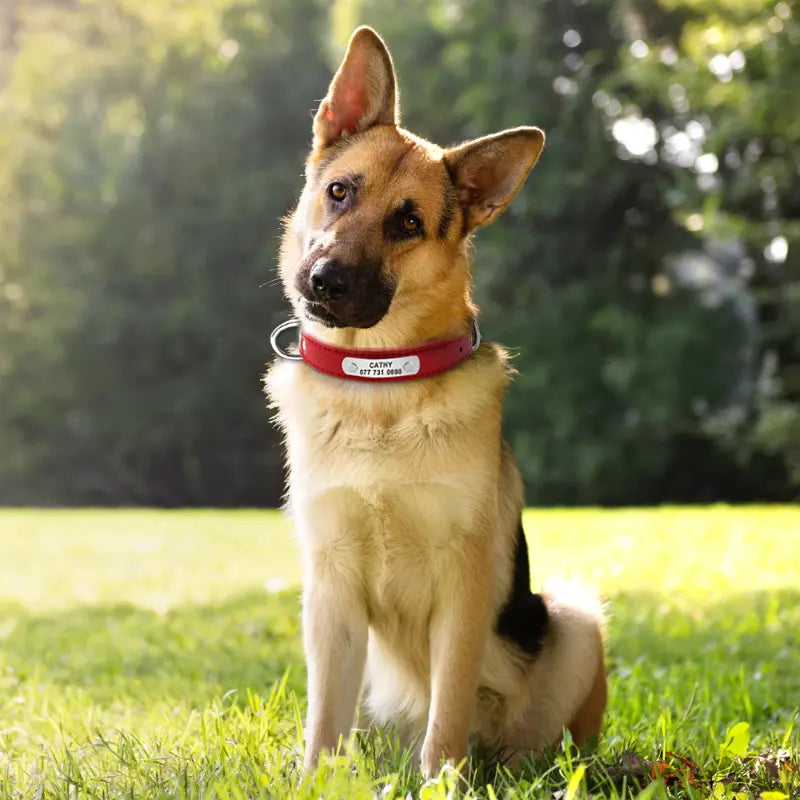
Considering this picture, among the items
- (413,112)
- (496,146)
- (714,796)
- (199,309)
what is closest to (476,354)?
(496,146)

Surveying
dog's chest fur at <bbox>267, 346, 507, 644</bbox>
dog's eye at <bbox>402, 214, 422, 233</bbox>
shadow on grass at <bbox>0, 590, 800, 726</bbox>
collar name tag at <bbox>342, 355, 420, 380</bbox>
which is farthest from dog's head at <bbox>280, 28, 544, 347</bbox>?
shadow on grass at <bbox>0, 590, 800, 726</bbox>

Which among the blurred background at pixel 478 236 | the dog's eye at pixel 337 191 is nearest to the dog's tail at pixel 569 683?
the dog's eye at pixel 337 191

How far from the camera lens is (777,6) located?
1410 cm

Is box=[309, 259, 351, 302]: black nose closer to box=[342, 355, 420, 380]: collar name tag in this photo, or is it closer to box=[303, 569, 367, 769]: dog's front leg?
box=[342, 355, 420, 380]: collar name tag

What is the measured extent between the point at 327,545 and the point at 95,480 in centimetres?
2577

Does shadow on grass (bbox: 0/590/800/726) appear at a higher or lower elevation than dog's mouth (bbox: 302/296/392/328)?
lower

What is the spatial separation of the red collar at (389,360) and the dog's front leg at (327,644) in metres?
0.66

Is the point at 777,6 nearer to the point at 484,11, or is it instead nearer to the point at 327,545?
the point at 484,11

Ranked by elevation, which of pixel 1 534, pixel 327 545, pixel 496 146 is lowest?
pixel 1 534

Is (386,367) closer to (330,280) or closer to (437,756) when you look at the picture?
(330,280)

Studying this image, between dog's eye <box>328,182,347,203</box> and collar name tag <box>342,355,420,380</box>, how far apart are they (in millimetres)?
552

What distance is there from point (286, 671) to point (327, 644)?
0.80 meters

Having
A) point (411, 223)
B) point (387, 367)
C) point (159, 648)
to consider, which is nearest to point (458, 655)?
point (387, 367)

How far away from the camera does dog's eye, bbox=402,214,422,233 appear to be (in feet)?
11.6
